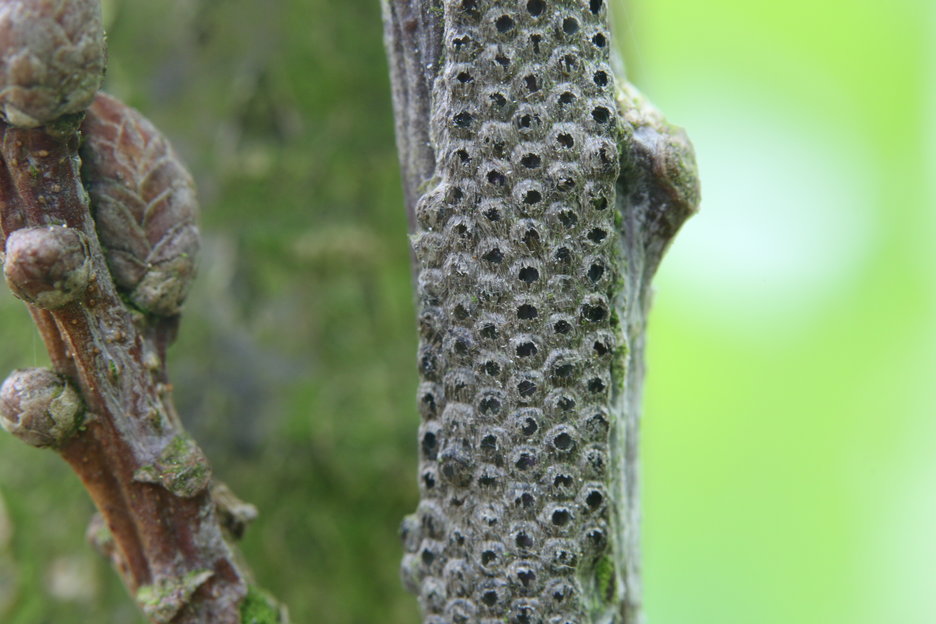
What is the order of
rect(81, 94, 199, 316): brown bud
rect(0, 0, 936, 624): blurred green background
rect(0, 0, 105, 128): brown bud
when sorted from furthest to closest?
rect(0, 0, 936, 624): blurred green background
rect(81, 94, 199, 316): brown bud
rect(0, 0, 105, 128): brown bud

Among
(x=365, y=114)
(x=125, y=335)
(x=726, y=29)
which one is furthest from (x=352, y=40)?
(x=726, y=29)

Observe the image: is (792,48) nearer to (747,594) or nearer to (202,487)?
(747,594)

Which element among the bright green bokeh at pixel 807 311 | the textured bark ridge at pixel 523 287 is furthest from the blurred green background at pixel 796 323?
the textured bark ridge at pixel 523 287

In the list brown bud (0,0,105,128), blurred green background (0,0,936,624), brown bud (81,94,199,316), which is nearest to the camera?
brown bud (0,0,105,128)

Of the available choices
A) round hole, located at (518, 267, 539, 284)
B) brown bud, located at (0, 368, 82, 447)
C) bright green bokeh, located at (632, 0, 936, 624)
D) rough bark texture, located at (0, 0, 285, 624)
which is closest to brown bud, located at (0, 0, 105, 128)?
rough bark texture, located at (0, 0, 285, 624)

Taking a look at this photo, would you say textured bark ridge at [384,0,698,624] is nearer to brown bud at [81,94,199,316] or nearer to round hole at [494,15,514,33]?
round hole at [494,15,514,33]
